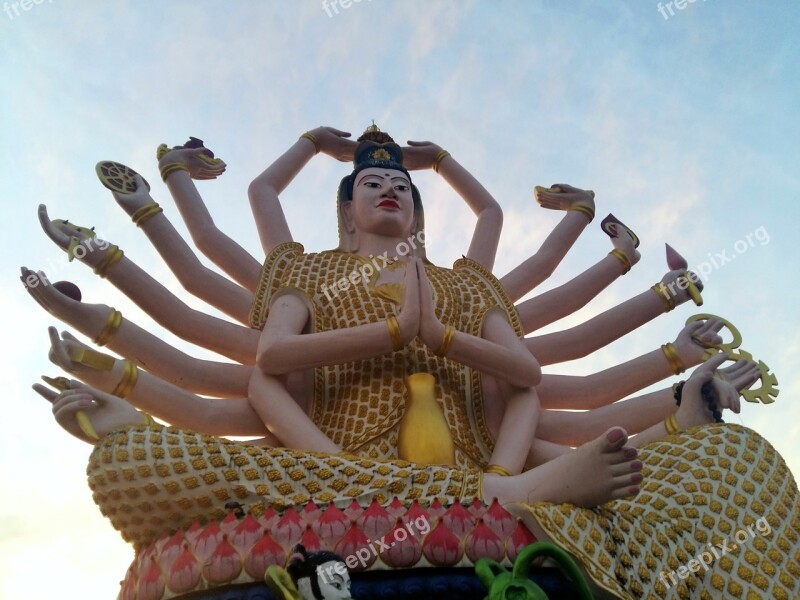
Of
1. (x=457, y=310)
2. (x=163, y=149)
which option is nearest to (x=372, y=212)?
(x=457, y=310)

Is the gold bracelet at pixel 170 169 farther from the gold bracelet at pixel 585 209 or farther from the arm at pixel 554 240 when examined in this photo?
the gold bracelet at pixel 585 209

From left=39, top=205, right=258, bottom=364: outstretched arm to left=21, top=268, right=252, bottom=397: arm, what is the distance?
0.18 m

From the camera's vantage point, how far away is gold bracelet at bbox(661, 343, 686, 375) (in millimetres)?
6115

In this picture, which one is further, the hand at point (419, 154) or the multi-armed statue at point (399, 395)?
the hand at point (419, 154)

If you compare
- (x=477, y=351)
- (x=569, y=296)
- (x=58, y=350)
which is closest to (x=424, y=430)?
(x=477, y=351)

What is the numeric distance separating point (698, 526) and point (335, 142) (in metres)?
4.26

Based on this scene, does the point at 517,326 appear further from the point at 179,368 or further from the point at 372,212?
the point at 179,368

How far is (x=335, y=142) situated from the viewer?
24.5 feet

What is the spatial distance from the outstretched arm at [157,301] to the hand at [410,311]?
3.81 feet

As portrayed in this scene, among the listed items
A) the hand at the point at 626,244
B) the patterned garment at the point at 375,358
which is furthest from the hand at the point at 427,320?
the hand at the point at 626,244

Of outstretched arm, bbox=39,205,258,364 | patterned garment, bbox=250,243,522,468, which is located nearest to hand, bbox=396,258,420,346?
patterned garment, bbox=250,243,522,468

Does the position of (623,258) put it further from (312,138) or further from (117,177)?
(117,177)

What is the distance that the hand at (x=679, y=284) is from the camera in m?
6.52

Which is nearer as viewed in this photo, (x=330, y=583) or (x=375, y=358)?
(x=330, y=583)
